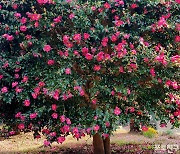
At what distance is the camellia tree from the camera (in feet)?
14.3

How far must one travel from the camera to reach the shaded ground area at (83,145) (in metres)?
7.48

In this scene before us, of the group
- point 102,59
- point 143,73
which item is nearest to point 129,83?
point 143,73

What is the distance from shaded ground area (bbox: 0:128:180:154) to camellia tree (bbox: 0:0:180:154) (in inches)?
112

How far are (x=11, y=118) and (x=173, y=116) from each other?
258 centimetres

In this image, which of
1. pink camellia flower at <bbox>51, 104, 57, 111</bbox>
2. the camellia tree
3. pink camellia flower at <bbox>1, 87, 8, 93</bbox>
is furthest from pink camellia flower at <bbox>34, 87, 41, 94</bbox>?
pink camellia flower at <bbox>1, 87, 8, 93</bbox>

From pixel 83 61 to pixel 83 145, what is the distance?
4267 mm

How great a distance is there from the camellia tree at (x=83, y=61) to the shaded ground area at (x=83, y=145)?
9.33 feet

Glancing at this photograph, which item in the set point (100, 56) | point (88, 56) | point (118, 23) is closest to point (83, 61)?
point (88, 56)

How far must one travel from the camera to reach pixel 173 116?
5094 millimetres

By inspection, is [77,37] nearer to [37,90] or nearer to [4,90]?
[37,90]

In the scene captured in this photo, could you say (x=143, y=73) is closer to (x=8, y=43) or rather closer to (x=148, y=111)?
(x=148, y=111)

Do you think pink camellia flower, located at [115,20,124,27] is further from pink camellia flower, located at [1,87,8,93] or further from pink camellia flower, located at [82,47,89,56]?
pink camellia flower, located at [1,87,8,93]

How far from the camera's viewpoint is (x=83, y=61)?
4.41m

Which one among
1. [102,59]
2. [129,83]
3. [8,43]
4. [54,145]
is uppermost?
[8,43]
